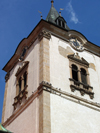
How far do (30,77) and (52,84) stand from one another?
220cm

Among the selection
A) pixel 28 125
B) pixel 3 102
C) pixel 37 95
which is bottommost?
→ pixel 28 125

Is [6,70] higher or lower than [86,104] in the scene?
higher

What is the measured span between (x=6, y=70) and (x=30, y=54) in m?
3.98

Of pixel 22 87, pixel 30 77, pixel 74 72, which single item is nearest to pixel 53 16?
pixel 74 72

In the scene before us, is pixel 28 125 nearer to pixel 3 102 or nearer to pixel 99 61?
pixel 3 102

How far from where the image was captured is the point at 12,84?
24.2 metres

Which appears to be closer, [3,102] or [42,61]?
[42,61]

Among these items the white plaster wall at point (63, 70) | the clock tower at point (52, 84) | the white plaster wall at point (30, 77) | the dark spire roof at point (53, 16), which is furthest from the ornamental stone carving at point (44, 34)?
the dark spire roof at point (53, 16)

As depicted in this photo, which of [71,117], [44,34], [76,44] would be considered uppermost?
[76,44]

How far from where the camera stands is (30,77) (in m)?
21.7

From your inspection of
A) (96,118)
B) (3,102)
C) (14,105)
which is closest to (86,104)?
(96,118)

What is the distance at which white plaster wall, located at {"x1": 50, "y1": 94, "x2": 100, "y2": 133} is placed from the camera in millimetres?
18266

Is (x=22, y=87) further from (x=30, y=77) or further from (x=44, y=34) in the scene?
(x=44, y=34)

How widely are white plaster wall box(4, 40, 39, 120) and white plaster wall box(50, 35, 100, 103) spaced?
3.47ft
